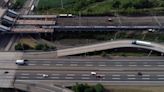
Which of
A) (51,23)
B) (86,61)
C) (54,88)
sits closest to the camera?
(54,88)

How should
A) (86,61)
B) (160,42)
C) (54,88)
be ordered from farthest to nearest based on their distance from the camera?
1. (160,42)
2. (86,61)
3. (54,88)

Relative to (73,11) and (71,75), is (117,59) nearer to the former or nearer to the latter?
(71,75)

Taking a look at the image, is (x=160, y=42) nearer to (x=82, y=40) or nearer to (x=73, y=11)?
(x=82, y=40)

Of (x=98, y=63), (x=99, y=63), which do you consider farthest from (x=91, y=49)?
(x=99, y=63)

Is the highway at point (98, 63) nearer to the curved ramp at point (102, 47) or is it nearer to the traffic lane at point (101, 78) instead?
the curved ramp at point (102, 47)

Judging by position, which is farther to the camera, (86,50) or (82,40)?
(82,40)

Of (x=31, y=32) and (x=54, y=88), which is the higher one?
(x=31, y=32)

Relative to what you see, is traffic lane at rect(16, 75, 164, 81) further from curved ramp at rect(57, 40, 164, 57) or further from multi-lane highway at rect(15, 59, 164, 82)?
curved ramp at rect(57, 40, 164, 57)

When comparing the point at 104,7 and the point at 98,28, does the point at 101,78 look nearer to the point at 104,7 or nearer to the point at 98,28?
the point at 98,28

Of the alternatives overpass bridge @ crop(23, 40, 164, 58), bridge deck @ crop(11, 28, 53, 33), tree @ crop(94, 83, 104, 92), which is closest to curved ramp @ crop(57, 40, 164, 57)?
overpass bridge @ crop(23, 40, 164, 58)

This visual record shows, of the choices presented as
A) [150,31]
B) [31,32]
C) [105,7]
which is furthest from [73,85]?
[105,7]

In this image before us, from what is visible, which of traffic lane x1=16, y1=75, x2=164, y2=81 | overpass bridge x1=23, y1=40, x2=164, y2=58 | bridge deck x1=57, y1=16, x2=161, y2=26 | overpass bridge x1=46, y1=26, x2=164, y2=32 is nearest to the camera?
traffic lane x1=16, y1=75, x2=164, y2=81
